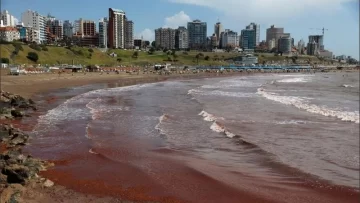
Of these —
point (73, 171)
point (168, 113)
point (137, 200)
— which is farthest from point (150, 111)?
point (137, 200)

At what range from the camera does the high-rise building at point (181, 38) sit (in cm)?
18088

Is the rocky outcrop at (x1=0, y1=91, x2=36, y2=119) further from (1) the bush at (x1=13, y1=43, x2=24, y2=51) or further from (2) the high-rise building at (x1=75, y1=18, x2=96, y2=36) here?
(2) the high-rise building at (x1=75, y1=18, x2=96, y2=36)

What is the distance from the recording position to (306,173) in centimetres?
1252

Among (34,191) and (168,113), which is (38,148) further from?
(168,113)

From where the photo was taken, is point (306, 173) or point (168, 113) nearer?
point (306, 173)

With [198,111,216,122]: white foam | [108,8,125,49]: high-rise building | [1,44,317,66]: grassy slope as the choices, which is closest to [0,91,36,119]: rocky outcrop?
[108,8,125,49]: high-rise building

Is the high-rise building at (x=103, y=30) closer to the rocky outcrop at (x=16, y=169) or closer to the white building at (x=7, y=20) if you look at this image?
the rocky outcrop at (x=16, y=169)

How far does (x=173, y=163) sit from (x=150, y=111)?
13959 mm

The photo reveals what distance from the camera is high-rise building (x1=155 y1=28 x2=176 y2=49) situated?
175875 millimetres

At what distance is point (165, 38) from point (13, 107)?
153113 millimetres

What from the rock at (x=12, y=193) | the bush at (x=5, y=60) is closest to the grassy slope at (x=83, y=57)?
the bush at (x=5, y=60)

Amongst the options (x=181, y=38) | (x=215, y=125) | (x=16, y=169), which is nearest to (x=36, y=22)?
Answer: (x=181, y=38)

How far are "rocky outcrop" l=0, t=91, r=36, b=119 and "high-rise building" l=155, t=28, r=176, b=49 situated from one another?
484 ft

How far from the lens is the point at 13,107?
25.4 metres
